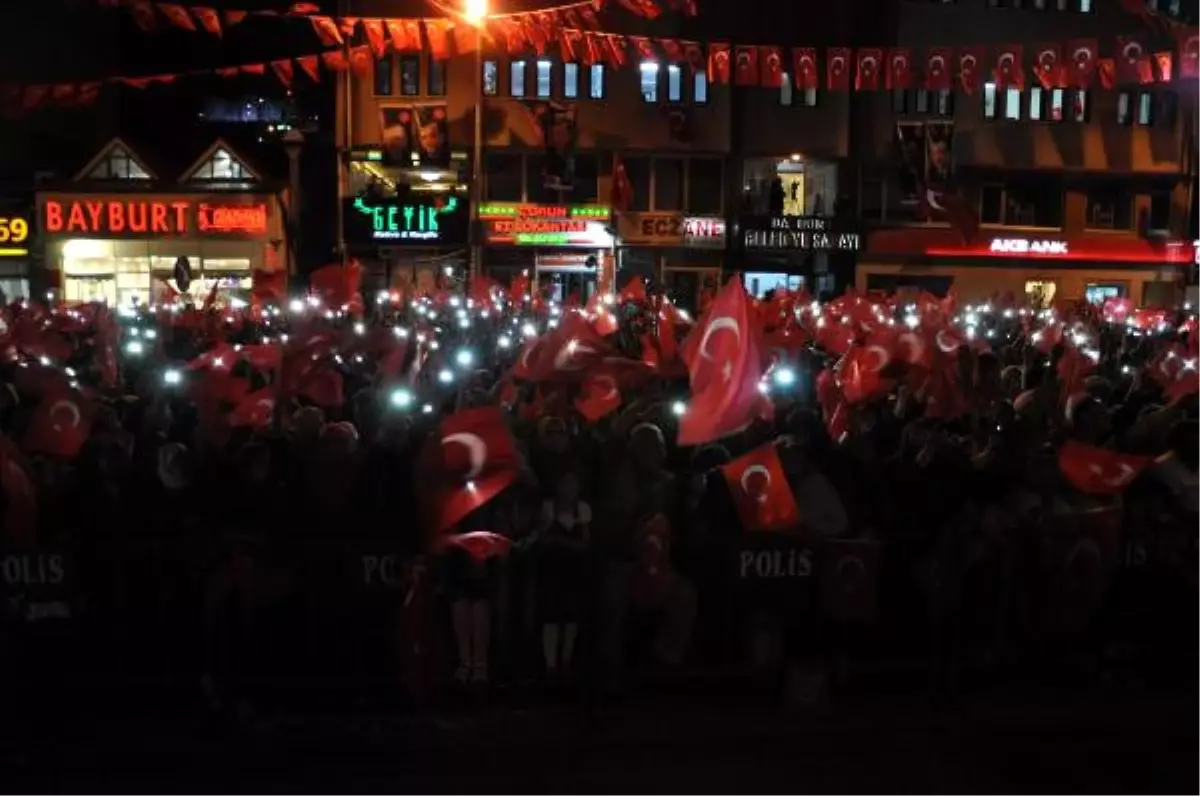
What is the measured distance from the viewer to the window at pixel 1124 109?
39688 mm

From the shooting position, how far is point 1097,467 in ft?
24.2

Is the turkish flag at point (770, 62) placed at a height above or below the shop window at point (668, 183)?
above

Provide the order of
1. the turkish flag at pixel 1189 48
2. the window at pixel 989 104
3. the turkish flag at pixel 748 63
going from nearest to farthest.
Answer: the turkish flag at pixel 1189 48 < the turkish flag at pixel 748 63 < the window at pixel 989 104

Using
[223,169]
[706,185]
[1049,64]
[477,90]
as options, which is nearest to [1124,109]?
[706,185]

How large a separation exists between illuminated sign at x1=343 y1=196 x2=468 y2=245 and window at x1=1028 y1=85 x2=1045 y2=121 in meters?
18.7

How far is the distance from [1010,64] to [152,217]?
2396cm

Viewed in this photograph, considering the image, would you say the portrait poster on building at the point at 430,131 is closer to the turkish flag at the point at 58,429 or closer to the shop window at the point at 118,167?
the shop window at the point at 118,167

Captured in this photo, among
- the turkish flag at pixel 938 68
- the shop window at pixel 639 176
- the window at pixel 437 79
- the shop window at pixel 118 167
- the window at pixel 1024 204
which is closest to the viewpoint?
the turkish flag at pixel 938 68

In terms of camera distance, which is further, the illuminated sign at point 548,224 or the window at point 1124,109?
the window at point 1124,109

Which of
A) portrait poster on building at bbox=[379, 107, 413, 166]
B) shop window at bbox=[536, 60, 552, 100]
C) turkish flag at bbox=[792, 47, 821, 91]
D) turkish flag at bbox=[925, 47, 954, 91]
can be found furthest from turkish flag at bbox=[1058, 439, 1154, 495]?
shop window at bbox=[536, 60, 552, 100]

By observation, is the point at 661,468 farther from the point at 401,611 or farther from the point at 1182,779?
the point at 1182,779

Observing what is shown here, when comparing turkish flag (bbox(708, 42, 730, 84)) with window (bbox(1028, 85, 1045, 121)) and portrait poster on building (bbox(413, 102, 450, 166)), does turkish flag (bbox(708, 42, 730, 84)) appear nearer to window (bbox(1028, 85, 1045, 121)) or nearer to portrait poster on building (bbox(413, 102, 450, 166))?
portrait poster on building (bbox(413, 102, 450, 166))

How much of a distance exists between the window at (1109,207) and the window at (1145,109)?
6.60ft

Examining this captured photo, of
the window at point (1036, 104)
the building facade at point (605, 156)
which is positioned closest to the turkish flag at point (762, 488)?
the building facade at point (605, 156)
